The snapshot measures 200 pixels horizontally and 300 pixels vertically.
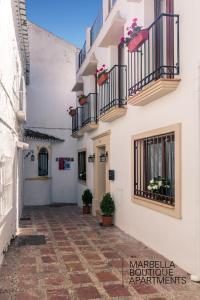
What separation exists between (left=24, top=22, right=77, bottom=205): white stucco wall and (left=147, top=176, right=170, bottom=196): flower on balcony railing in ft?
35.5

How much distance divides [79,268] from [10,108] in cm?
413

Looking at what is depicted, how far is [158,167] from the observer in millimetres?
7984

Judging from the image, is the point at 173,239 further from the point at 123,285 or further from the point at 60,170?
the point at 60,170

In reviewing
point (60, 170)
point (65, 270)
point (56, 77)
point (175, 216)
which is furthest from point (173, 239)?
point (56, 77)

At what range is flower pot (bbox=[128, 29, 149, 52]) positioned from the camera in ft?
24.8

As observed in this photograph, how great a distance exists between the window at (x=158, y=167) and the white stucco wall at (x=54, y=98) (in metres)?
9.51

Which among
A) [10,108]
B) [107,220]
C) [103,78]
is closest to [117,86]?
[103,78]

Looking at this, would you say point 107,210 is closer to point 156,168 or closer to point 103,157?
point 103,157

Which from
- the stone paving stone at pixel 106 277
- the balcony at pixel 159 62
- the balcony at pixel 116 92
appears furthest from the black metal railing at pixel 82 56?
the stone paving stone at pixel 106 277

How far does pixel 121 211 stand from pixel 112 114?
2.84 m

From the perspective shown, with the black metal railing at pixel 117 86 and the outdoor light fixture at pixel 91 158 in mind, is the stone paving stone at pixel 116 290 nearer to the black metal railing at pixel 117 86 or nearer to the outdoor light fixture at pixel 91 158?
the black metal railing at pixel 117 86

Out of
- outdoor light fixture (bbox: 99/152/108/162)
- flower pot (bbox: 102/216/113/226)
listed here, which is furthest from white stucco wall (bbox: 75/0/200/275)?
outdoor light fixture (bbox: 99/152/108/162)

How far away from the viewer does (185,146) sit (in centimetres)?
634

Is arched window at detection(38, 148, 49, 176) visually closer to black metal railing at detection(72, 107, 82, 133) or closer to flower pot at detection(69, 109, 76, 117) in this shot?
black metal railing at detection(72, 107, 82, 133)
